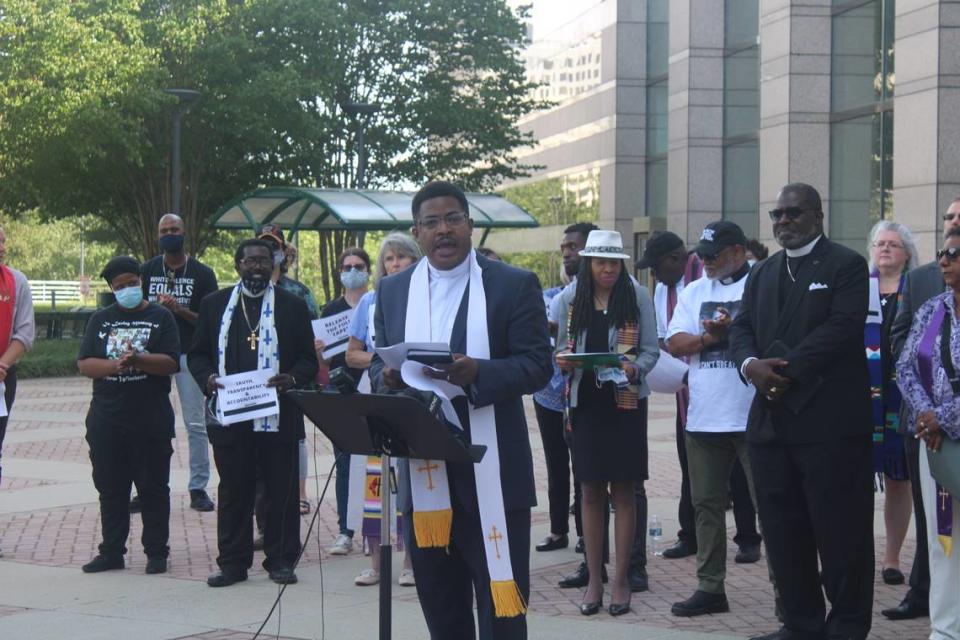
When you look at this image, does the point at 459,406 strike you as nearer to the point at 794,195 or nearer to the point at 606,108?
the point at 794,195

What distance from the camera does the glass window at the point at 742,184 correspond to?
3125cm

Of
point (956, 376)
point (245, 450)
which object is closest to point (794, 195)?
point (956, 376)

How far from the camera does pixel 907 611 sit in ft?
24.8

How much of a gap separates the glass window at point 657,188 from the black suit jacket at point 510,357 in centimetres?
3194

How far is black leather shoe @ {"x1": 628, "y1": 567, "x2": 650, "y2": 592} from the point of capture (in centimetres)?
833

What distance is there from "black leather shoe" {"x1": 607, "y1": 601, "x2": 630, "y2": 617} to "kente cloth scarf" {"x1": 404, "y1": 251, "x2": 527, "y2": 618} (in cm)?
242

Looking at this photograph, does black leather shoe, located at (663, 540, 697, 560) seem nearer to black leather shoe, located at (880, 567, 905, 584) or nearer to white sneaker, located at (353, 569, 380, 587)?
black leather shoe, located at (880, 567, 905, 584)

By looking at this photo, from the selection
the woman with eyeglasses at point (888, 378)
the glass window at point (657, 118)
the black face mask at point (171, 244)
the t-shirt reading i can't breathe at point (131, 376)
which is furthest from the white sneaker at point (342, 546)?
the glass window at point (657, 118)

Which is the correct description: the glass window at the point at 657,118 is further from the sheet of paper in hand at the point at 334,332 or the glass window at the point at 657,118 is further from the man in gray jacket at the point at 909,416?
the man in gray jacket at the point at 909,416

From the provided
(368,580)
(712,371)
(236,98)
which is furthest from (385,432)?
(236,98)

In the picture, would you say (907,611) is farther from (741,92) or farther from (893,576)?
(741,92)

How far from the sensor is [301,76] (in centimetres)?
3819

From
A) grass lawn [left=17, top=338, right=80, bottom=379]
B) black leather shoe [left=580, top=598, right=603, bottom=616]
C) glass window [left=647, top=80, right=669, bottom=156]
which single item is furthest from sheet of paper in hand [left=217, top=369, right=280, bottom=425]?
glass window [left=647, top=80, right=669, bottom=156]

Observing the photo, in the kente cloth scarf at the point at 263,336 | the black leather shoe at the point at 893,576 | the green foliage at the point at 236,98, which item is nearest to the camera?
the black leather shoe at the point at 893,576
